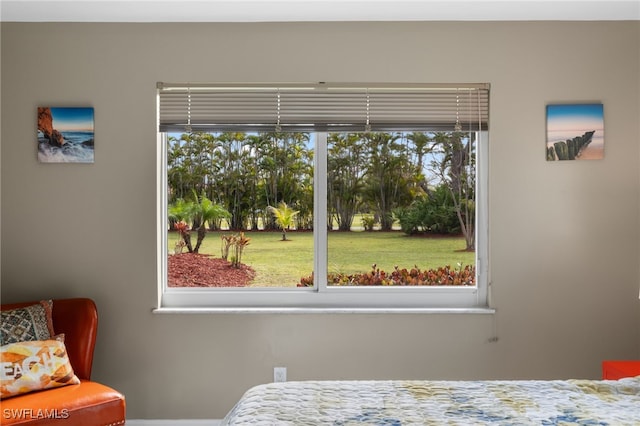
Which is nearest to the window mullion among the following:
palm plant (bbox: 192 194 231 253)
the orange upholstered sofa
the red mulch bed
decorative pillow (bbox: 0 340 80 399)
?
the red mulch bed

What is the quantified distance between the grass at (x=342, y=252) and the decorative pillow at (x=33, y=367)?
896mm

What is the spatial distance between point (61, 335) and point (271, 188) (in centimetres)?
137

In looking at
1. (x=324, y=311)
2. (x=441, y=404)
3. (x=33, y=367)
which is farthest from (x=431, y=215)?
(x=33, y=367)

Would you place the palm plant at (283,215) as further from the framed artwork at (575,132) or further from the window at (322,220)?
the framed artwork at (575,132)

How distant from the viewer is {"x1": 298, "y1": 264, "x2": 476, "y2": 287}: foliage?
140 inches

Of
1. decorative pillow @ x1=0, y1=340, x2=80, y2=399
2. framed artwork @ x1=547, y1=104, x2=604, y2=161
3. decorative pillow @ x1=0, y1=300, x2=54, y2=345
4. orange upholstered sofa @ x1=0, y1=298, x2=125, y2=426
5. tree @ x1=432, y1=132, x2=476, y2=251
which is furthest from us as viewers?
tree @ x1=432, y1=132, x2=476, y2=251

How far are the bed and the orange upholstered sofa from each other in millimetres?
958

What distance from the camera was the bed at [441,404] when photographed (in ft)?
6.13

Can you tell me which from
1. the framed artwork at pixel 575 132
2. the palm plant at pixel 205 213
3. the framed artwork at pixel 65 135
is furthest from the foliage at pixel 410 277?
the framed artwork at pixel 65 135

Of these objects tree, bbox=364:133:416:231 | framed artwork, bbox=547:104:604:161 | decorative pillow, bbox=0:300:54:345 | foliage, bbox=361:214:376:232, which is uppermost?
framed artwork, bbox=547:104:604:161

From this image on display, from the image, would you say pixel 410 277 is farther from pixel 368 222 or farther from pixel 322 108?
pixel 322 108

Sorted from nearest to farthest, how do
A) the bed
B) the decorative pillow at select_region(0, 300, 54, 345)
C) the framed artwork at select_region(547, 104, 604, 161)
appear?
the bed
the decorative pillow at select_region(0, 300, 54, 345)
the framed artwork at select_region(547, 104, 604, 161)

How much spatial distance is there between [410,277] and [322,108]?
1.11 metres

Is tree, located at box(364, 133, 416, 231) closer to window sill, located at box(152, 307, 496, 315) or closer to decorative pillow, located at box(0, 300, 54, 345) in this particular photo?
window sill, located at box(152, 307, 496, 315)
